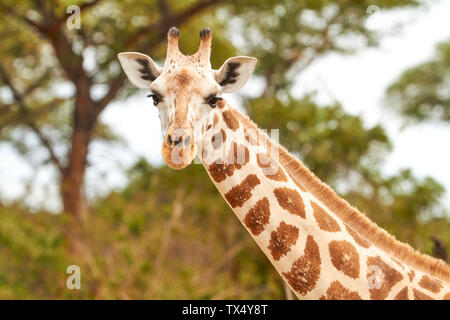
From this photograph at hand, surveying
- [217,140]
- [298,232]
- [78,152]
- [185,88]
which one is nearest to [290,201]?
[298,232]

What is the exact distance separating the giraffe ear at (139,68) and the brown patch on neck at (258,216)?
1.18 metres

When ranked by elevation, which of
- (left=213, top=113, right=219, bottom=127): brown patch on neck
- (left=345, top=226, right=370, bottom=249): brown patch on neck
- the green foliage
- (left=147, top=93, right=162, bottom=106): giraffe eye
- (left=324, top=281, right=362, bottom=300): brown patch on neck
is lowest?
(left=324, top=281, right=362, bottom=300): brown patch on neck

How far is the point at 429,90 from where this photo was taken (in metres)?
20.6

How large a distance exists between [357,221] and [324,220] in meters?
0.32

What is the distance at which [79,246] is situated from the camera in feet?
35.4

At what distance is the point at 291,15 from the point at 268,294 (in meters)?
8.10

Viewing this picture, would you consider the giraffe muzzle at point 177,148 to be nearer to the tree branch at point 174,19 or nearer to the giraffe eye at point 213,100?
the giraffe eye at point 213,100

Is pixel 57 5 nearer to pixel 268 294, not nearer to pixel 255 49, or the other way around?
pixel 255 49

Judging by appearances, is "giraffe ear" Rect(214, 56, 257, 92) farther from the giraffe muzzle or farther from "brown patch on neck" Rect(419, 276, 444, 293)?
"brown patch on neck" Rect(419, 276, 444, 293)

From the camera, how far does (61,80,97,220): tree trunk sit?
Result: 11258 mm

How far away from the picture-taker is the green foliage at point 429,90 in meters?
20.3

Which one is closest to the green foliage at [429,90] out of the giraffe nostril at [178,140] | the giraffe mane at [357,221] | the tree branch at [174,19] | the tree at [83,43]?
the tree at [83,43]

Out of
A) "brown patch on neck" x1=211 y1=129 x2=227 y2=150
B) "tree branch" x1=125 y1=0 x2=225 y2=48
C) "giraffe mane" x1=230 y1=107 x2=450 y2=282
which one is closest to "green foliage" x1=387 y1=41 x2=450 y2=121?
"tree branch" x1=125 y1=0 x2=225 y2=48
